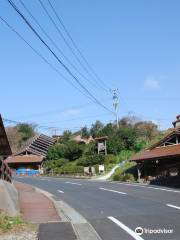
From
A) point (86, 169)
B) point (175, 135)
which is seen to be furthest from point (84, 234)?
point (86, 169)

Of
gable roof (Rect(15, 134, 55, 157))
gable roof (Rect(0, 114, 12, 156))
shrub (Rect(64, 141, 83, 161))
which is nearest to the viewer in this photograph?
gable roof (Rect(0, 114, 12, 156))

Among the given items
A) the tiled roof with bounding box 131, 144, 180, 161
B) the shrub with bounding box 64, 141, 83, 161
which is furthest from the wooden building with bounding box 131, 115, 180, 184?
the shrub with bounding box 64, 141, 83, 161

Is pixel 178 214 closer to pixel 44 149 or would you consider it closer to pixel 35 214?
pixel 35 214

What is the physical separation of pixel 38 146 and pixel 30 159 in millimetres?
6199

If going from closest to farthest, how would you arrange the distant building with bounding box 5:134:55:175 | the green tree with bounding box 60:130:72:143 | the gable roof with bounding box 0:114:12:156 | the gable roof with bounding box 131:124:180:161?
the gable roof with bounding box 0:114:12:156 → the gable roof with bounding box 131:124:180:161 → the distant building with bounding box 5:134:55:175 → the green tree with bounding box 60:130:72:143

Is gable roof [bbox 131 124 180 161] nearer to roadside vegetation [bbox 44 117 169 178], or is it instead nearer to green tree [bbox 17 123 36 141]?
roadside vegetation [bbox 44 117 169 178]

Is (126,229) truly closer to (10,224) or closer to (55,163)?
(10,224)

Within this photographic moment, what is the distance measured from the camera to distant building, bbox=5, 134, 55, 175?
249ft

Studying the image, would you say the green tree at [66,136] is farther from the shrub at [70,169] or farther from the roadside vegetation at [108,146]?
the shrub at [70,169]

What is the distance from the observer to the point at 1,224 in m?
11.5

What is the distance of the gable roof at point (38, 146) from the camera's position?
79.6 meters

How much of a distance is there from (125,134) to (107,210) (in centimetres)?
5112

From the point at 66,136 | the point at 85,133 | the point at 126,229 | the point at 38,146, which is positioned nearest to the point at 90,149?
the point at 66,136

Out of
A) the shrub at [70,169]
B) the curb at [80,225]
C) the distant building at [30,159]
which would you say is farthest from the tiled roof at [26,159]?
the curb at [80,225]
